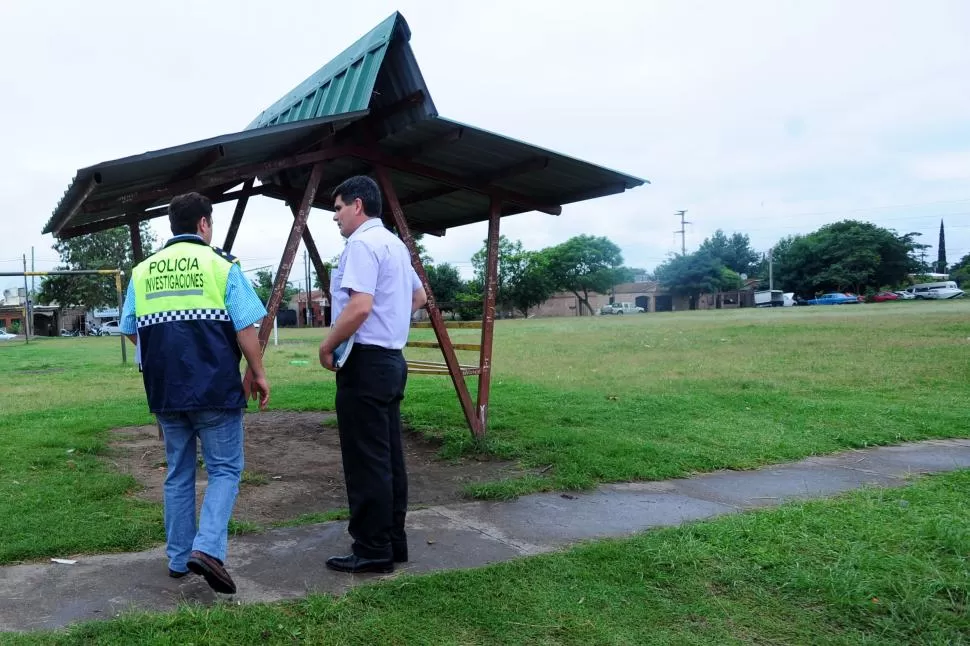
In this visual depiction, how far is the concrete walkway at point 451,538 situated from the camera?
10.7ft

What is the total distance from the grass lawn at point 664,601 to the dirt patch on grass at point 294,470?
166 centimetres

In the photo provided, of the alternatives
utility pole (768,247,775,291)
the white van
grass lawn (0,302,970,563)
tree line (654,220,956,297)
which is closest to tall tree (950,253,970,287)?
tree line (654,220,956,297)

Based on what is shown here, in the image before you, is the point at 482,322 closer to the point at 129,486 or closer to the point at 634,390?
the point at 129,486

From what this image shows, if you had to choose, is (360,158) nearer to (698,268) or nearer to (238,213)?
(238,213)

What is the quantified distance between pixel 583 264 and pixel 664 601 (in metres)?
71.8

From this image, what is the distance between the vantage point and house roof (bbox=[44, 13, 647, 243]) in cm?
520

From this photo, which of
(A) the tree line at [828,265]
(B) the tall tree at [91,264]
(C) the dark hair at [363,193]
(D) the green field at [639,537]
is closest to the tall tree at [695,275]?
(A) the tree line at [828,265]

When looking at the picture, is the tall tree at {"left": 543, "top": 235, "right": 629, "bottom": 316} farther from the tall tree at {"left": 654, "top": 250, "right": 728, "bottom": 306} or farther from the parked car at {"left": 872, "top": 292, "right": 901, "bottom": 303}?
the parked car at {"left": 872, "top": 292, "right": 901, "bottom": 303}

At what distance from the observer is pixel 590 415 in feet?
27.8

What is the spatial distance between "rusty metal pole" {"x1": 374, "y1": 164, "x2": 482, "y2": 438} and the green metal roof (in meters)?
0.67

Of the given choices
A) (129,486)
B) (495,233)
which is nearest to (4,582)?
(129,486)

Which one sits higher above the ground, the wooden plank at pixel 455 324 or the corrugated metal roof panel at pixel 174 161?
the corrugated metal roof panel at pixel 174 161

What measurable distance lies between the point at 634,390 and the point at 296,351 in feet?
46.6

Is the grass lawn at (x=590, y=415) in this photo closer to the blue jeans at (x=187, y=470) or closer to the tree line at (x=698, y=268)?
the blue jeans at (x=187, y=470)
